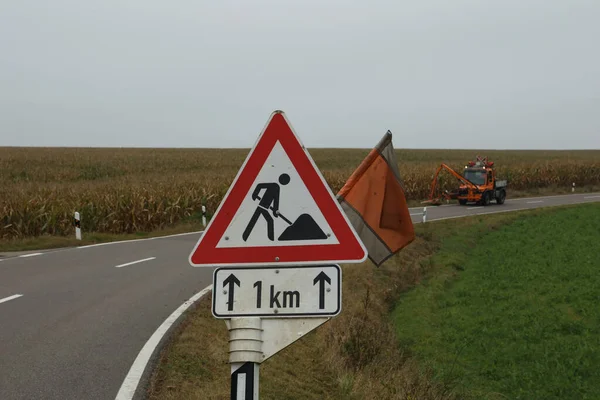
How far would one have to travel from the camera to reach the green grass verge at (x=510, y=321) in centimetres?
937

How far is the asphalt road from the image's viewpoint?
6.14m

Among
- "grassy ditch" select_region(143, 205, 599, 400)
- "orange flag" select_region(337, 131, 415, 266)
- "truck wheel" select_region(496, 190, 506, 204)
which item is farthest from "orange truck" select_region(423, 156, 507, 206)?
"orange flag" select_region(337, 131, 415, 266)

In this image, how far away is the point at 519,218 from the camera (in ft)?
92.4

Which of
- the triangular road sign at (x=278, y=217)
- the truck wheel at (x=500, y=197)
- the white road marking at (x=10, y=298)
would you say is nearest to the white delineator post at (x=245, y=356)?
the triangular road sign at (x=278, y=217)

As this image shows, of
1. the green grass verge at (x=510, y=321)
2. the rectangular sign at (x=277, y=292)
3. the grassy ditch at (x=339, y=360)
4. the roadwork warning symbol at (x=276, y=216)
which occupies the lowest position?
the green grass verge at (x=510, y=321)

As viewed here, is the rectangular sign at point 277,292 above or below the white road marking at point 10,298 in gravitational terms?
above

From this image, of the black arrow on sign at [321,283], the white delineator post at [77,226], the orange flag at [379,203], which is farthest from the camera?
the white delineator post at [77,226]

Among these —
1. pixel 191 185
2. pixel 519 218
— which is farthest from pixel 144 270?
pixel 519 218

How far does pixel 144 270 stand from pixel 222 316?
10.5 meters

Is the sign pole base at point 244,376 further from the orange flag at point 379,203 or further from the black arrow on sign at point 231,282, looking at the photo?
the orange flag at point 379,203

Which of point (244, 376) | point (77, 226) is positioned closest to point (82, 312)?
point (244, 376)

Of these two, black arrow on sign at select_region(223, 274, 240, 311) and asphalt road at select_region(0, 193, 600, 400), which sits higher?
black arrow on sign at select_region(223, 274, 240, 311)

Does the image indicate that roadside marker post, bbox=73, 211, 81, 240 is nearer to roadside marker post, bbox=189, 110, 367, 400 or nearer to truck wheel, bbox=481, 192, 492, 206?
roadside marker post, bbox=189, 110, 367, 400

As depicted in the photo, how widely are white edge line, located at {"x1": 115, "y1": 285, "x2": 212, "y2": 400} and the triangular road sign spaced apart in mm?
2973
